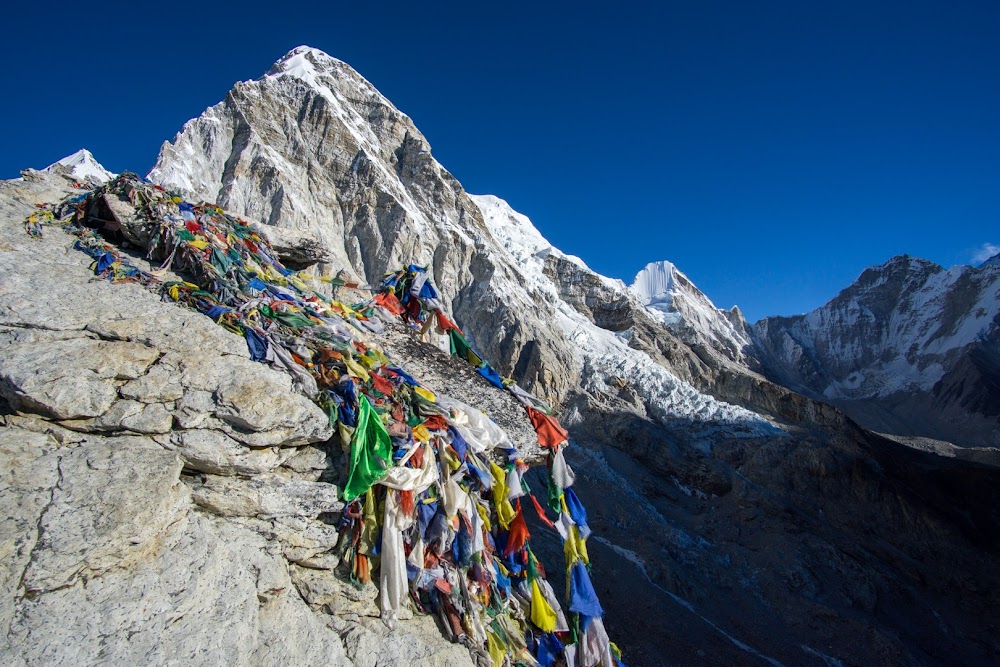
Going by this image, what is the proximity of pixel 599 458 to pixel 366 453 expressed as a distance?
901 inches

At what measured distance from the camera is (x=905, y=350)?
84062 mm

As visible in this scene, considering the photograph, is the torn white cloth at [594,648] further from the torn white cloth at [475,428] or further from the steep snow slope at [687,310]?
the steep snow slope at [687,310]

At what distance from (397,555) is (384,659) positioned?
0.97m

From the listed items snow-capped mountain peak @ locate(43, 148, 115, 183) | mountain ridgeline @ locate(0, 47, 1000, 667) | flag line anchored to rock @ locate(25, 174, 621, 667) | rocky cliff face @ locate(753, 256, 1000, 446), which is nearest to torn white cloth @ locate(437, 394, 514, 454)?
flag line anchored to rock @ locate(25, 174, 621, 667)

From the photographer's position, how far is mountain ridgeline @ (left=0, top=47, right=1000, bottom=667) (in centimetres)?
532

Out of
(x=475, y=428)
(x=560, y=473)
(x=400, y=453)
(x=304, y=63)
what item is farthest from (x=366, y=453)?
(x=304, y=63)

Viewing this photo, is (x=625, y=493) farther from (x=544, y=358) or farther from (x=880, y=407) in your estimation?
(x=880, y=407)

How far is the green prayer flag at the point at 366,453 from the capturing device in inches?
227

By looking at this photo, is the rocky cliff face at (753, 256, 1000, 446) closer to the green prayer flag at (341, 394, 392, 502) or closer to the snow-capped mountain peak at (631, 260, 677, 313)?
the snow-capped mountain peak at (631, 260, 677, 313)

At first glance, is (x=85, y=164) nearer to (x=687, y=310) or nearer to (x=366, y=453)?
(x=366, y=453)

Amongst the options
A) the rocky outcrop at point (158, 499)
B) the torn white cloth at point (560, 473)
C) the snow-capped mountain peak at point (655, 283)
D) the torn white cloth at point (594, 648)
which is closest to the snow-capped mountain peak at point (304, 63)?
the rocky outcrop at point (158, 499)

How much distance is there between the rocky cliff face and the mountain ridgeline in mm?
906

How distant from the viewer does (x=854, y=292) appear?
330 feet

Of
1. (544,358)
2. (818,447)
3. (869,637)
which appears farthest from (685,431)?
(869,637)
